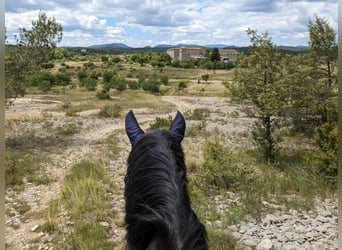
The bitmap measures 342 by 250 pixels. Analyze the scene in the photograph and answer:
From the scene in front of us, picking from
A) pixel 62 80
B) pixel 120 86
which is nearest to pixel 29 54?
pixel 120 86

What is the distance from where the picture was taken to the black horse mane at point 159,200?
1406 millimetres

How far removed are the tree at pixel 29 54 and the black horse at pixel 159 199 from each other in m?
10.2

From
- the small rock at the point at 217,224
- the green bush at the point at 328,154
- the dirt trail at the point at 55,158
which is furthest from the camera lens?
the green bush at the point at 328,154

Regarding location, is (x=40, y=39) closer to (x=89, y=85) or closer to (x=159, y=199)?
(x=159, y=199)

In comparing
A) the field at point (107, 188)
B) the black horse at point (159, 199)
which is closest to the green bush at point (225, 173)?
the field at point (107, 188)

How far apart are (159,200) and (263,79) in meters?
7.55

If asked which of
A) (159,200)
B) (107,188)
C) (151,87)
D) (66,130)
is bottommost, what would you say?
(151,87)

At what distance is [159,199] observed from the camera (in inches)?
60.1

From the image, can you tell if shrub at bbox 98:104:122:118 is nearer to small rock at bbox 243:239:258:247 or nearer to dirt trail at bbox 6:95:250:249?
dirt trail at bbox 6:95:250:249

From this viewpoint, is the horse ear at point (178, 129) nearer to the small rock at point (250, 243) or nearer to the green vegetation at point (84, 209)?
the green vegetation at point (84, 209)

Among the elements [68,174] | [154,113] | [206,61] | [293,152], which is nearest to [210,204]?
[68,174]

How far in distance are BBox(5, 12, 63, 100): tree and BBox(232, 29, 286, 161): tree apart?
5.80m

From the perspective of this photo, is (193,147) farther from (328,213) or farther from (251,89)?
(328,213)

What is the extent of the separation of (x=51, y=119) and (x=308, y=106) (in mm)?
11590
